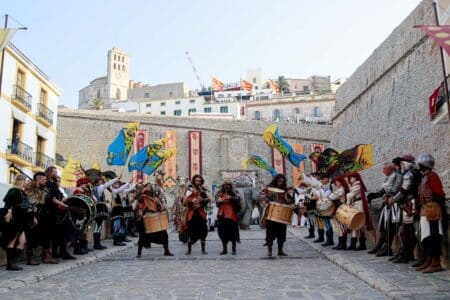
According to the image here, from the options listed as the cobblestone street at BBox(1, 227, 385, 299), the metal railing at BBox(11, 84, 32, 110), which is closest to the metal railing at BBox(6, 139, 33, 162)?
the metal railing at BBox(11, 84, 32, 110)

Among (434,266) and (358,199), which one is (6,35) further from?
(434,266)

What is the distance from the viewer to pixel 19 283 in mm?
6258

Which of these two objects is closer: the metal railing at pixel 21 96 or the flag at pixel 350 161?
the flag at pixel 350 161

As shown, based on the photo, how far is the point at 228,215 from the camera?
10.1 meters

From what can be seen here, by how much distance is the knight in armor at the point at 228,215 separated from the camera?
1002 cm

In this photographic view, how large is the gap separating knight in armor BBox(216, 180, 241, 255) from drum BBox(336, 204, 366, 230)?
2.27 meters

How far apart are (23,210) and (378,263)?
238 inches

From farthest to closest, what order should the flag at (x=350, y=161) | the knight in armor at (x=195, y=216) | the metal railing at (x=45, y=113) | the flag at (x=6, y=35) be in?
the metal railing at (x=45, y=113), the flag at (x=350, y=161), the knight in armor at (x=195, y=216), the flag at (x=6, y=35)

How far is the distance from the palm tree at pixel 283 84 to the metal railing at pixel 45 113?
6654cm

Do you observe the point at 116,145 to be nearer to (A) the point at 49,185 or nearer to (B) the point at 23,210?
(A) the point at 49,185

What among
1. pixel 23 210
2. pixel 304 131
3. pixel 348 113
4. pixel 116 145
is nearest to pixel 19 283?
pixel 23 210

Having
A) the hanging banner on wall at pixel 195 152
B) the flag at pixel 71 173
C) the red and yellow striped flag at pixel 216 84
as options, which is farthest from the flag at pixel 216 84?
the flag at pixel 71 173

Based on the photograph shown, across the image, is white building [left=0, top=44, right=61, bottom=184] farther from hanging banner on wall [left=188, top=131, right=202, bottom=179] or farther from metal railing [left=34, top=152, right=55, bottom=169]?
hanging banner on wall [left=188, top=131, right=202, bottom=179]

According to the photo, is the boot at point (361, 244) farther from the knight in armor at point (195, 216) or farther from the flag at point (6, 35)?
the flag at point (6, 35)
